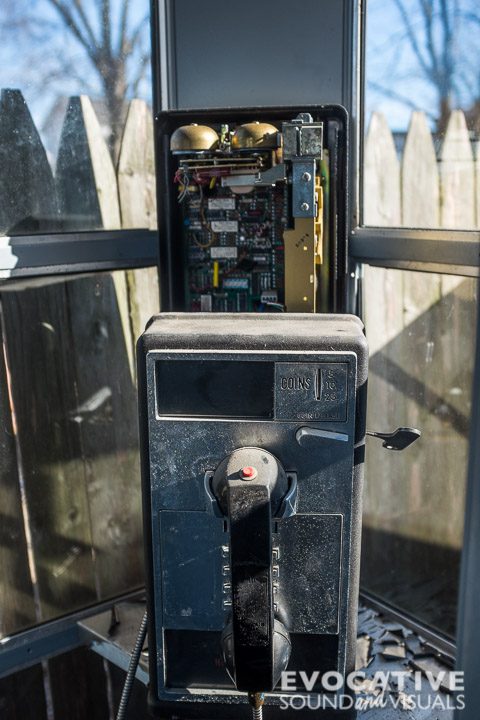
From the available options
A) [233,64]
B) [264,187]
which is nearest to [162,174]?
[264,187]

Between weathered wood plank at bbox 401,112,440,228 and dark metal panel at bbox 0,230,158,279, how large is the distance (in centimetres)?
73

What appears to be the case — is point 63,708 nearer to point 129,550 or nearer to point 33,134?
point 129,550

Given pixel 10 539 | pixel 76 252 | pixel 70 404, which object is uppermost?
pixel 76 252

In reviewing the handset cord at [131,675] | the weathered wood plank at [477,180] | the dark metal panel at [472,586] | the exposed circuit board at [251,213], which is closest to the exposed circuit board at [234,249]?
the exposed circuit board at [251,213]

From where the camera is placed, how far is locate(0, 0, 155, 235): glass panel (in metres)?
1.77

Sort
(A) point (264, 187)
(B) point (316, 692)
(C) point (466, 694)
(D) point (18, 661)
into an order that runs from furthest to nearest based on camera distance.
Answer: (D) point (18, 661) → (A) point (264, 187) → (B) point (316, 692) → (C) point (466, 694)

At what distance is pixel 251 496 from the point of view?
1078 mm

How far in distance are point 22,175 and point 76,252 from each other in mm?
242

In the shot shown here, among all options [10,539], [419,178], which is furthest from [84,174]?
Result: [10,539]

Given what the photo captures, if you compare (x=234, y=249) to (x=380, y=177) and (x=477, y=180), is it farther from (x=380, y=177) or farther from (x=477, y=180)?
(x=477, y=180)

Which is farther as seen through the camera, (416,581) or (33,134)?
(416,581)

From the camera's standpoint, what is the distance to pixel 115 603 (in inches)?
82.3

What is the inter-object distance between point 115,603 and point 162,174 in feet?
4.24

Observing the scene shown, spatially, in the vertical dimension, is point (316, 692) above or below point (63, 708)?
above
